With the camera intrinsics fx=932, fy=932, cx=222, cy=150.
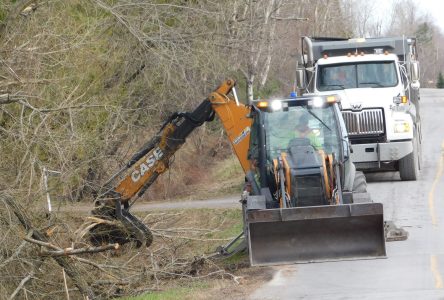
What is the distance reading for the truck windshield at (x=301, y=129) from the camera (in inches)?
575

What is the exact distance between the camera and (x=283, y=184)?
536 inches

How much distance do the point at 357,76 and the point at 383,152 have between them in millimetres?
2033

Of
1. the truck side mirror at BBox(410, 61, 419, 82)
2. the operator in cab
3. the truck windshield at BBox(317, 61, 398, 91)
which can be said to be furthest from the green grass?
the truck side mirror at BBox(410, 61, 419, 82)

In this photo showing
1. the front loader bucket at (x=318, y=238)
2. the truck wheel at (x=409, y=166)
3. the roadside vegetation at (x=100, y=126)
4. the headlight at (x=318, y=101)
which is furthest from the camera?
the truck wheel at (x=409, y=166)

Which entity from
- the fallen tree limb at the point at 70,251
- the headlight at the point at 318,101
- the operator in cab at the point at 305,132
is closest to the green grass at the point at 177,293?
the fallen tree limb at the point at 70,251

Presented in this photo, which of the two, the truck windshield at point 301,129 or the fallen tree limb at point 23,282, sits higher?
the truck windshield at point 301,129

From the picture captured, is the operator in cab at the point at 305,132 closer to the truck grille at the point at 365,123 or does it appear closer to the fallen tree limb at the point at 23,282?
→ the fallen tree limb at the point at 23,282

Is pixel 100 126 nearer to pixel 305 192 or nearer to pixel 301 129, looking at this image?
pixel 301 129

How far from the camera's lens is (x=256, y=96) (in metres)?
39.8

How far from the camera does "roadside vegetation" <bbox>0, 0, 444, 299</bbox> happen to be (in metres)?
13.6

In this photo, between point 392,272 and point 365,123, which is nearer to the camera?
point 392,272

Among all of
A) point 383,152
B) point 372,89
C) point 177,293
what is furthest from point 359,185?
point 372,89

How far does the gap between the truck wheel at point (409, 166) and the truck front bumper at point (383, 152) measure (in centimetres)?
A: 47

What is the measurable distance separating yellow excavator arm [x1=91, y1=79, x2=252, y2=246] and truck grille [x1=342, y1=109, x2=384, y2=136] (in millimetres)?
5081
